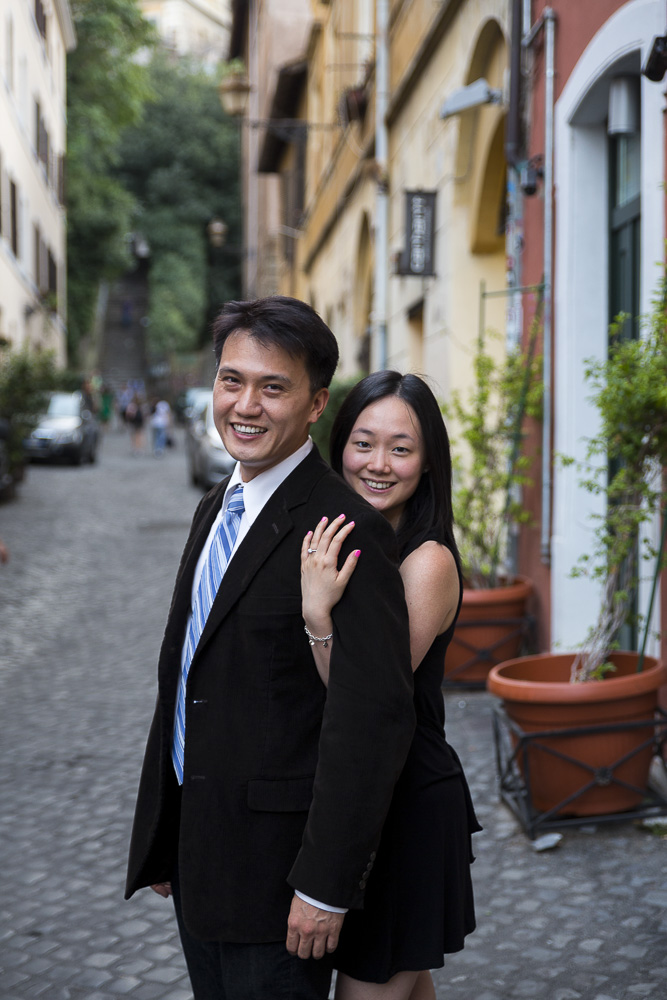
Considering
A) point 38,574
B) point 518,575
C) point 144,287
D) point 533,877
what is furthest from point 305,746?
point 144,287

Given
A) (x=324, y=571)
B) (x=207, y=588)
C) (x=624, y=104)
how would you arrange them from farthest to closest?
(x=624, y=104)
(x=207, y=588)
(x=324, y=571)

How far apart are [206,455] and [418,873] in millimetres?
15318

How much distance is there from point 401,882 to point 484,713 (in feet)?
13.2

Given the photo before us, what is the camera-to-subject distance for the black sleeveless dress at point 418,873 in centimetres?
218

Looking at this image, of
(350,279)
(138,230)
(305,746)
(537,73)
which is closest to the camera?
(305,746)

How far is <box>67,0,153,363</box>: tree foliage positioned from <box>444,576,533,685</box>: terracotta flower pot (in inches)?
1219

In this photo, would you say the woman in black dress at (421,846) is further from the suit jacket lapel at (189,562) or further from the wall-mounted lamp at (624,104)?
the wall-mounted lamp at (624,104)

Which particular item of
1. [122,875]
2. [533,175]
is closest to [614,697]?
[122,875]

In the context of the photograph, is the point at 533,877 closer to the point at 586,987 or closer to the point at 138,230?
the point at 586,987

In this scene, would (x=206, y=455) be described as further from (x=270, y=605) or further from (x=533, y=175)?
(x=270, y=605)

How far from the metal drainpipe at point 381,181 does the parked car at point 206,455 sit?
3851 millimetres

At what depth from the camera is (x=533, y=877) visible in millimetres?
4027

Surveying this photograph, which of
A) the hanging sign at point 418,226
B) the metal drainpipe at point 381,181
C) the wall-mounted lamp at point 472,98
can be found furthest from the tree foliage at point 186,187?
the wall-mounted lamp at point 472,98

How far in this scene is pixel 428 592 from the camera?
2.22 metres
